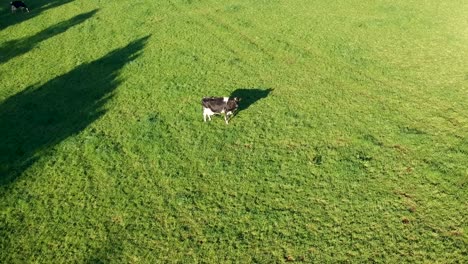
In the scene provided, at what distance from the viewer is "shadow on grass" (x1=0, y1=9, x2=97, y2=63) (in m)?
26.3

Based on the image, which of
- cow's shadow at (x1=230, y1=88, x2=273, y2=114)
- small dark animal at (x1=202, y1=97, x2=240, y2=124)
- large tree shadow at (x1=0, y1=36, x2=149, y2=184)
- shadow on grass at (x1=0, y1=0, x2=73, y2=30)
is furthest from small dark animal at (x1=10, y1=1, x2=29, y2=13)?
small dark animal at (x1=202, y1=97, x2=240, y2=124)

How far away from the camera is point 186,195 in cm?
1455

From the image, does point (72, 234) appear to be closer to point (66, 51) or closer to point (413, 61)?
point (66, 51)

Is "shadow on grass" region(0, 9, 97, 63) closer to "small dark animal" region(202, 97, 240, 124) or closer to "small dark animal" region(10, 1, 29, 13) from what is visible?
"small dark animal" region(10, 1, 29, 13)

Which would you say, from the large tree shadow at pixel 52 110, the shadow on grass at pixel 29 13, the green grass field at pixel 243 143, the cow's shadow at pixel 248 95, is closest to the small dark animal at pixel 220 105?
the green grass field at pixel 243 143

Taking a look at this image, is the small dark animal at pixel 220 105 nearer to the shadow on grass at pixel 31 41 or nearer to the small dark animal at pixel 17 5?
the shadow on grass at pixel 31 41

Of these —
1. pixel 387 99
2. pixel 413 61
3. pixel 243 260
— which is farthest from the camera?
pixel 413 61

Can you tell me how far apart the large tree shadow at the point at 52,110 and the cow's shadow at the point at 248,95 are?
23.1ft

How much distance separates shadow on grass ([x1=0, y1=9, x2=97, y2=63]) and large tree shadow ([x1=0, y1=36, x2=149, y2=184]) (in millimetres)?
5799

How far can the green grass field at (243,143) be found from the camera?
1284 centimetres

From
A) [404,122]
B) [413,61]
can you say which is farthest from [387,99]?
[413,61]

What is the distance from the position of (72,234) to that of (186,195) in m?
4.16

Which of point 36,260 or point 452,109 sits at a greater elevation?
point 452,109

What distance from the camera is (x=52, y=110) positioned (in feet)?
65.9
